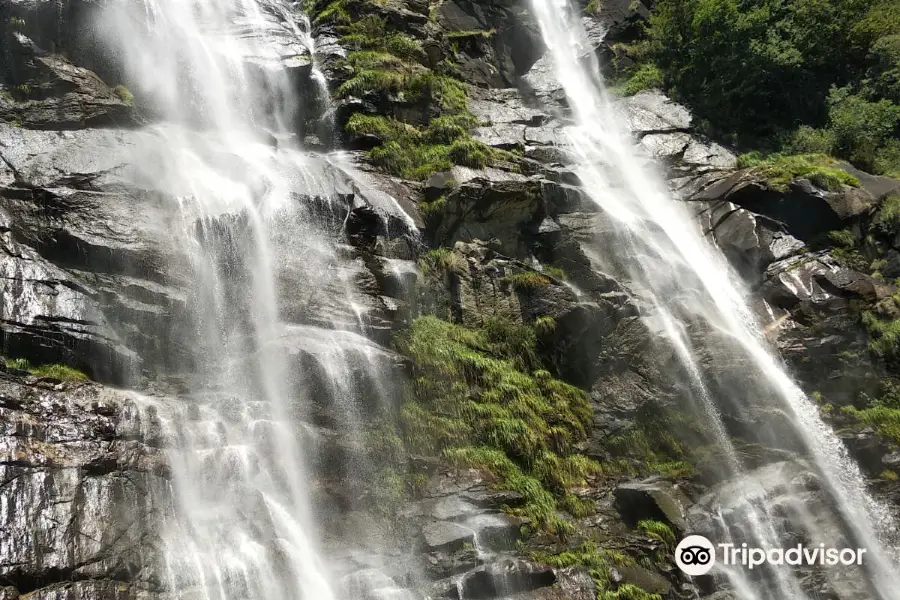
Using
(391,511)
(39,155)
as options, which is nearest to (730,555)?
(391,511)

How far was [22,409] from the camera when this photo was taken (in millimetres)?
7973

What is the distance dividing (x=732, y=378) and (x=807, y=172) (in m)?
7.08

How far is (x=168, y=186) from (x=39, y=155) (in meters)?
2.38

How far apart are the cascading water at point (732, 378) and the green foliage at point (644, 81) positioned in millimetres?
4452

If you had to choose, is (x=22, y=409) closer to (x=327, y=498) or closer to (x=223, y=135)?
(x=327, y=498)

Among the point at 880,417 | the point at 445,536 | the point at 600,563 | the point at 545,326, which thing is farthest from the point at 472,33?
the point at 600,563

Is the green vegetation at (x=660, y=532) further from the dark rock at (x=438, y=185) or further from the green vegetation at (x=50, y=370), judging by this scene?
the green vegetation at (x=50, y=370)

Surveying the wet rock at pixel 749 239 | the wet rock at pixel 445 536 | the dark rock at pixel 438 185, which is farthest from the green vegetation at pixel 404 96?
the wet rock at pixel 445 536

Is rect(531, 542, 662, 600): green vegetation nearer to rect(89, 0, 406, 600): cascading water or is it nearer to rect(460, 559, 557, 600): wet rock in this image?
rect(460, 559, 557, 600): wet rock

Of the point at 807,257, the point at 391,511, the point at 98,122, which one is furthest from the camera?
the point at 807,257

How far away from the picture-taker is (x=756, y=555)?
390 inches

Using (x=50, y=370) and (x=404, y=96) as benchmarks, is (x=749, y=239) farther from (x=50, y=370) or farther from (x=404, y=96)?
(x=50, y=370)

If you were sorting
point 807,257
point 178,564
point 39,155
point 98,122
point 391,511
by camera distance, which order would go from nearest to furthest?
point 178,564 < point 391,511 < point 39,155 < point 98,122 < point 807,257

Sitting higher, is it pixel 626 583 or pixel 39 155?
pixel 39 155
